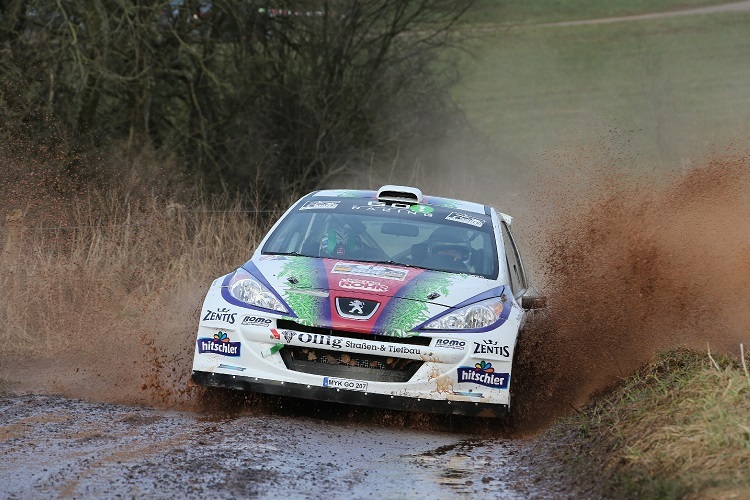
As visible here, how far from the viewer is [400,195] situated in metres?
9.16

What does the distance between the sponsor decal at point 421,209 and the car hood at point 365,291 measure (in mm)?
973

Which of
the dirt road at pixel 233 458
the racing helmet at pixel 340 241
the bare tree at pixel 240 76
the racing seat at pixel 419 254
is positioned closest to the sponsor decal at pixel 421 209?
the racing seat at pixel 419 254

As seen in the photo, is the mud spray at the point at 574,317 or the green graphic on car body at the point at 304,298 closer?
the green graphic on car body at the point at 304,298

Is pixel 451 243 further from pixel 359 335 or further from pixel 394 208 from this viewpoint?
pixel 359 335

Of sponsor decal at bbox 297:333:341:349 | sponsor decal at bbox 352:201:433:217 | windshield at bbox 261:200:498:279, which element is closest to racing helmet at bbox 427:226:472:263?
windshield at bbox 261:200:498:279

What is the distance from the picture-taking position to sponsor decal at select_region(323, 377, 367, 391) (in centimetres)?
719

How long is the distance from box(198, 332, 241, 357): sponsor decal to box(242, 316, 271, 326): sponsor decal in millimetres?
144

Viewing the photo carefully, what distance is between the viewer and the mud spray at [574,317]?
311 inches

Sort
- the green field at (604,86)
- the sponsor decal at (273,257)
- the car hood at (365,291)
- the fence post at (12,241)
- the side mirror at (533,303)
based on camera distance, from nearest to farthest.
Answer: the car hood at (365,291) → the side mirror at (533,303) → the sponsor decal at (273,257) → the fence post at (12,241) → the green field at (604,86)

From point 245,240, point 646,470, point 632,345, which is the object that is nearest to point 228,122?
point 245,240

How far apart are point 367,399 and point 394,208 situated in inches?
87.5

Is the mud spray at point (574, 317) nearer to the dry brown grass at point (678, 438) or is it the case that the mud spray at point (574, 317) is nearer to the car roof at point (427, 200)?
the car roof at point (427, 200)

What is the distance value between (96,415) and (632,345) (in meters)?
3.79

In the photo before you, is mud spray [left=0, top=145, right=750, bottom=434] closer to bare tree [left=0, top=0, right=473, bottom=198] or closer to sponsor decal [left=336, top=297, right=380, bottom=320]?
sponsor decal [left=336, top=297, right=380, bottom=320]
